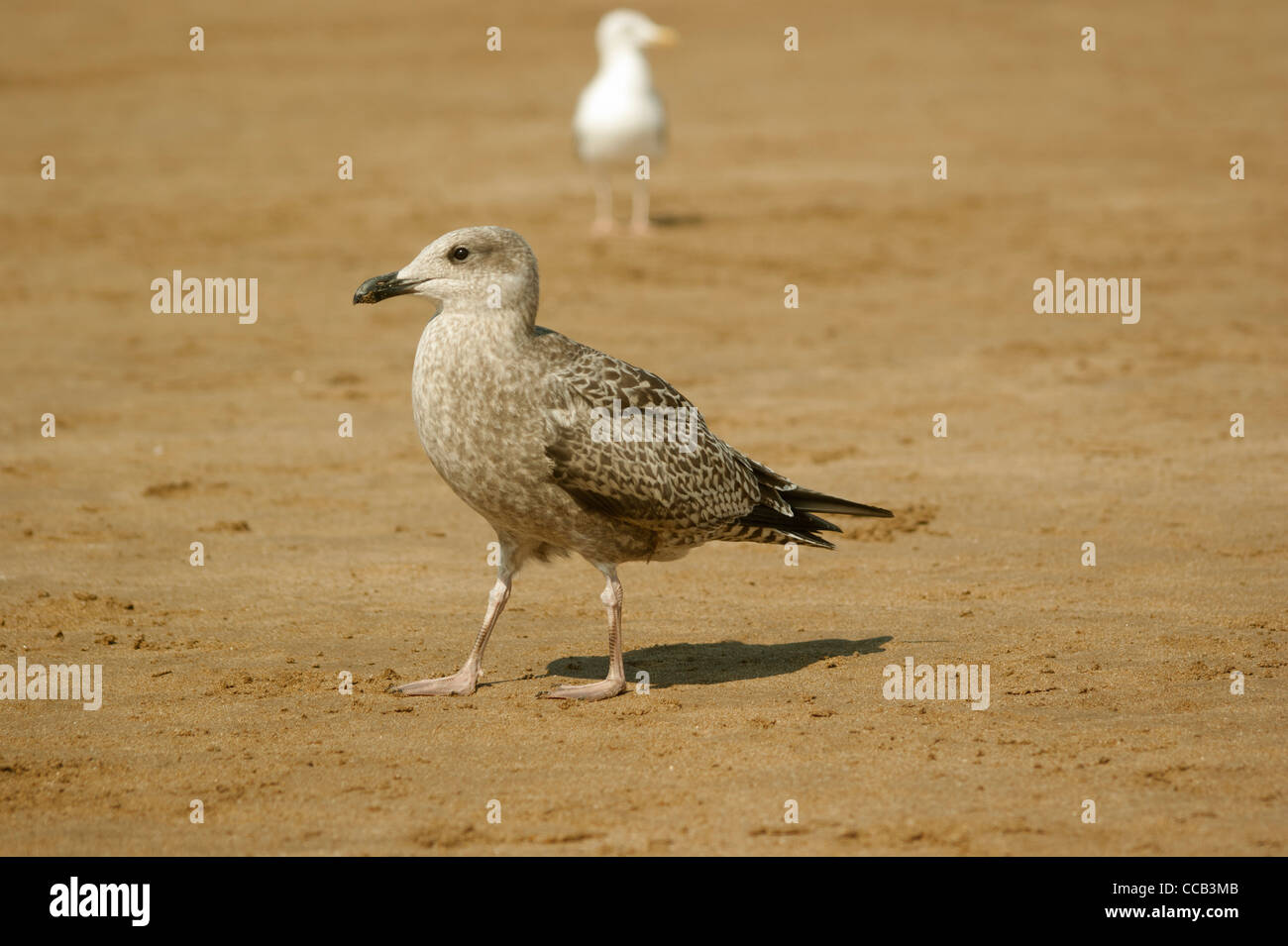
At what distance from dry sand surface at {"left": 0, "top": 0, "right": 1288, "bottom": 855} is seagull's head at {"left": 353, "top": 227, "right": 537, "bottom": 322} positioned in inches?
66.7

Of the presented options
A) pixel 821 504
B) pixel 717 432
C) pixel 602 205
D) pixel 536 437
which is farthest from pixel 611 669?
pixel 602 205

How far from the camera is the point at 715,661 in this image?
760cm

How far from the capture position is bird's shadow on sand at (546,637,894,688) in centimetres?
737

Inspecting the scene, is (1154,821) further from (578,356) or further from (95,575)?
(95,575)

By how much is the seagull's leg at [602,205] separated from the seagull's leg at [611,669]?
12.3m

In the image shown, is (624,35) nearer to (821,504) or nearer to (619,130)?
(619,130)

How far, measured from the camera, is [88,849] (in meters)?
5.49

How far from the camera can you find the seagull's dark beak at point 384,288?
263 inches

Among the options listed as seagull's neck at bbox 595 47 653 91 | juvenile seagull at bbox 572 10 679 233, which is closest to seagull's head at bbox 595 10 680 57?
seagull's neck at bbox 595 47 653 91

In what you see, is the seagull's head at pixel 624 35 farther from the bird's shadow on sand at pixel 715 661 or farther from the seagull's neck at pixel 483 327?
the seagull's neck at pixel 483 327

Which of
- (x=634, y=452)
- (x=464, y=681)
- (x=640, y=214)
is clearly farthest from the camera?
(x=640, y=214)

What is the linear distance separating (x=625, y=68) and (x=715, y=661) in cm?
1382

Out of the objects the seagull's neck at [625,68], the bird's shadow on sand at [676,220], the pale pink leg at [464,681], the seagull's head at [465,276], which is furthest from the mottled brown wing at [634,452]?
the seagull's neck at [625,68]

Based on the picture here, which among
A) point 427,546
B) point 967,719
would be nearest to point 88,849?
point 967,719
